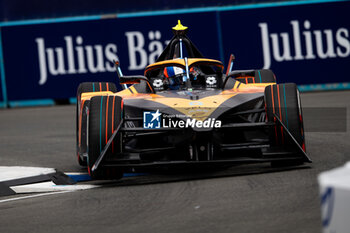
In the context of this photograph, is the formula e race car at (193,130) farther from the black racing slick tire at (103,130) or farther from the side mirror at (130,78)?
the side mirror at (130,78)

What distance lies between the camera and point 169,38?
16.2 metres

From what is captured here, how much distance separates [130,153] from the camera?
663 cm

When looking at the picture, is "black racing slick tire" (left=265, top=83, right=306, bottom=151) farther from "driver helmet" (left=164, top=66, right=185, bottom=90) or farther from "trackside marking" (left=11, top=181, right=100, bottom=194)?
"trackside marking" (left=11, top=181, right=100, bottom=194)

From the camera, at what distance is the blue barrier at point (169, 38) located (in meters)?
16.0

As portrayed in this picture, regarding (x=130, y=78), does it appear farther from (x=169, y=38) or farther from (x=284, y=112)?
(x=169, y=38)

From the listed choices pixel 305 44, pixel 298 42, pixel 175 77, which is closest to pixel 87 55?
pixel 298 42

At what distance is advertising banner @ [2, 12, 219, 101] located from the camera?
16.2m

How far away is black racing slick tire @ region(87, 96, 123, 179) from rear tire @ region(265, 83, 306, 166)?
1.37m

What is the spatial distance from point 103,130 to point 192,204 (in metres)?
1.61

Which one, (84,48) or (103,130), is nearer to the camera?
(103,130)

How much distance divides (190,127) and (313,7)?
10.4 m

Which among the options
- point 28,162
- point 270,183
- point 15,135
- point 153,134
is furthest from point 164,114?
point 15,135

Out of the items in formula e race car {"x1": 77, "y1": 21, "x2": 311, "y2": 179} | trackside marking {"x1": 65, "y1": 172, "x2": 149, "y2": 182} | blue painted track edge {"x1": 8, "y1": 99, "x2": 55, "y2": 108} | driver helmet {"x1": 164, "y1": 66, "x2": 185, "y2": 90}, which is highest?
driver helmet {"x1": 164, "y1": 66, "x2": 185, "y2": 90}

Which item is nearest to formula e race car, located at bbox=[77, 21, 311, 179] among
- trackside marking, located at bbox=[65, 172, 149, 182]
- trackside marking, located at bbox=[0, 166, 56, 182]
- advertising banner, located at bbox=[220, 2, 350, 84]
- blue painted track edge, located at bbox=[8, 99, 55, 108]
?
trackside marking, located at bbox=[65, 172, 149, 182]
